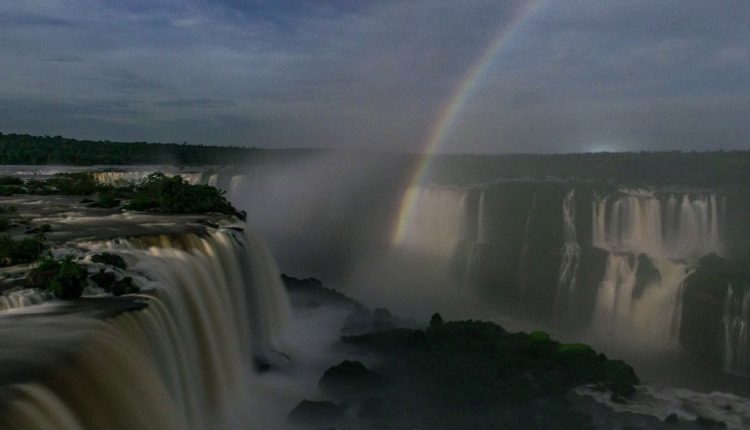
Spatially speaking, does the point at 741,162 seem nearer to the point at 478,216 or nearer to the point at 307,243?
the point at 478,216

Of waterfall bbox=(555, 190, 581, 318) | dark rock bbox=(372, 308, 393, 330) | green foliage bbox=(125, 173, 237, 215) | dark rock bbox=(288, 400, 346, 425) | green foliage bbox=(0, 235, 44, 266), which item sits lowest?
dark rock bbox=(288, 400, 346, 425)

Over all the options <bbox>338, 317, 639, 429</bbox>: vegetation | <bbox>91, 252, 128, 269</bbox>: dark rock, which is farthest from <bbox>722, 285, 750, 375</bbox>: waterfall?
<bbox>91, 252, 128, 269</bbox>: dark rock

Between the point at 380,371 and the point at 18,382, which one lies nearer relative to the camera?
the point at 18,382

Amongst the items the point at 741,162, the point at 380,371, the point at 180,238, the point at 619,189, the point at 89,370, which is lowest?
the point at 380,371

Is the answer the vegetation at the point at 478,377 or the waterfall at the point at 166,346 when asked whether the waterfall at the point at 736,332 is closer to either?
the vegetation at the point at 478,377

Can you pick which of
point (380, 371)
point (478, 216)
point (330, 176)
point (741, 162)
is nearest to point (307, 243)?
point (330, 176)

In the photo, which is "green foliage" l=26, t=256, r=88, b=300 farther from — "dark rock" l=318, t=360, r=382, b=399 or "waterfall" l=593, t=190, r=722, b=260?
"waterfall" l=593, t=190, r=722, b=260

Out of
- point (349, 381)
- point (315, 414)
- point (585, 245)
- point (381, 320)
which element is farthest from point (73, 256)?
point (585, 245)
